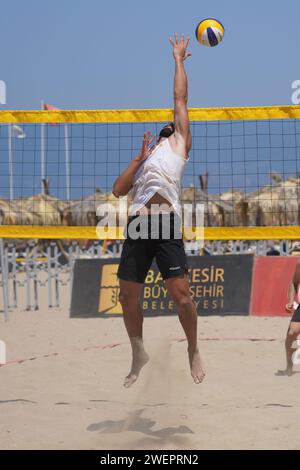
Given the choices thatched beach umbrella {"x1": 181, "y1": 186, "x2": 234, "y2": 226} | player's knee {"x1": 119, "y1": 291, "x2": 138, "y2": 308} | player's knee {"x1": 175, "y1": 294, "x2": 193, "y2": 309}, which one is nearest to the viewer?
player's knee {"x1": 175, "y1": 294, "x2": 193, "y2": 309}

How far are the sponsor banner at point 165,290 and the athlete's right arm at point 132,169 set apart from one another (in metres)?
5.80

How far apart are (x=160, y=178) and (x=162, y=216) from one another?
237mm

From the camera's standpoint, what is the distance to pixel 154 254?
16.6ft

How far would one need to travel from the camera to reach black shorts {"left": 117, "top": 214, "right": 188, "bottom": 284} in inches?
195

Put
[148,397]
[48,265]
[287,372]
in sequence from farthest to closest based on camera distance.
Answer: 1. [48,265]
2. [287,372]
3. [148,397]

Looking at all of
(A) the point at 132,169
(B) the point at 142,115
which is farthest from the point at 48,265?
(A) the point at 132,169

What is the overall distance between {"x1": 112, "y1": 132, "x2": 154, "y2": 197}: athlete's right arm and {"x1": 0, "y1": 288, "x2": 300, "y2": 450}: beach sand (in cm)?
147

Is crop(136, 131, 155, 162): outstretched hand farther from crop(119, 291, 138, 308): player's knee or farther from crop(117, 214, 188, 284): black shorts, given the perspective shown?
crop(119, 291, 138, 308): player's knee

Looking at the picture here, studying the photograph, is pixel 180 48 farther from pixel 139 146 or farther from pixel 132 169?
pixel 139 146

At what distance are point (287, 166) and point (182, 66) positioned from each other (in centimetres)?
436

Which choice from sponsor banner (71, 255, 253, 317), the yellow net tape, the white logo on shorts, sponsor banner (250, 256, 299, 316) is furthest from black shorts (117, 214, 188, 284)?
sponsor banner (250, 256, 299, 316)

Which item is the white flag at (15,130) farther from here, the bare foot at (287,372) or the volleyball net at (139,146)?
the bare foot at (287,372)

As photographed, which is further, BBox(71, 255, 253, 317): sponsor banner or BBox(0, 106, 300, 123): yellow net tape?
BBox(71, 255, 253, 317): sponsor banner

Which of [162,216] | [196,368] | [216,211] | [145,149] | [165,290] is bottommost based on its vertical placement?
[196,368]
